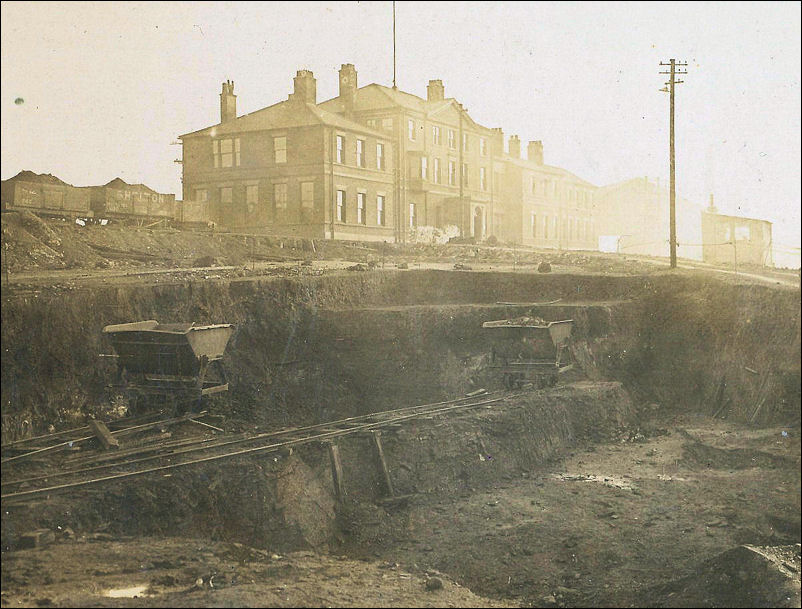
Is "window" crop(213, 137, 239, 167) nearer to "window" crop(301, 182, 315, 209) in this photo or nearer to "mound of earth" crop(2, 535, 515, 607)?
"window" crop(301, 182, 315, 209)

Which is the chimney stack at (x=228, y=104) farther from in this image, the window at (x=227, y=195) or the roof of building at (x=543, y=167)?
the roof of building at (x=543, y=167)

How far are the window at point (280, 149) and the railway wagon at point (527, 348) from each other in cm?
2057

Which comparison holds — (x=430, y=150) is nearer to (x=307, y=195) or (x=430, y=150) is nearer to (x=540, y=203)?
(x=307, y=195)

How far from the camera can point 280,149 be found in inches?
1383

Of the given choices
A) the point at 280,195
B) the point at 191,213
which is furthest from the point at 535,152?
the point at 191,213

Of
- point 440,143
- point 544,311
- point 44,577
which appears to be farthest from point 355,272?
point 440,143

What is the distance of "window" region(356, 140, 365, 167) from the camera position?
36.5 meters

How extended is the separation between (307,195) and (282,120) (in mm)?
3993

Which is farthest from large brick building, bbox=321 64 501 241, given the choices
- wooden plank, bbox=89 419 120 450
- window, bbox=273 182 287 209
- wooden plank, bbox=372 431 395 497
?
wooden plank, bbox=89 419 120 450

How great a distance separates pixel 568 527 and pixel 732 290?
1206 cm

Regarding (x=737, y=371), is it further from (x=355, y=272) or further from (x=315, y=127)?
(x=315, y=127)

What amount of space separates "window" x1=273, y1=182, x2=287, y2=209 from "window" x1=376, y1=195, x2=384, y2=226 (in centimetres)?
513

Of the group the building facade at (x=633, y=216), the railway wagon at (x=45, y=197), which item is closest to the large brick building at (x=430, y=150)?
the railway wagon at (x=45, y=197)

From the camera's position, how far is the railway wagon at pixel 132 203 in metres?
26.0
